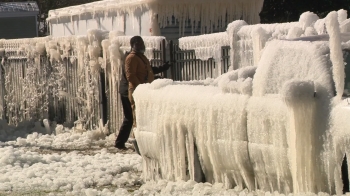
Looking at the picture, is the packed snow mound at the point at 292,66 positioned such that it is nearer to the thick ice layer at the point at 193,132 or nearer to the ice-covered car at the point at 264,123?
the ice-covered car at the point at 264,123

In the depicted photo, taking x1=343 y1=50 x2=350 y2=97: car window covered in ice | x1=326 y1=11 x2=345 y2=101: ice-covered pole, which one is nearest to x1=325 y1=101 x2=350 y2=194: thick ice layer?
x1=326 y1=11 x2=345 y2=101: ice-covered pole

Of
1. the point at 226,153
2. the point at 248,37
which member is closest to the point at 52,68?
the point at 248,37

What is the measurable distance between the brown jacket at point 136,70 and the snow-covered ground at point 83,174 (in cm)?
119

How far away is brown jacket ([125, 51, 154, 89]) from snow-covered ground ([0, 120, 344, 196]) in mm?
1188

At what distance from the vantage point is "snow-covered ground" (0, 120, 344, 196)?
10039mm

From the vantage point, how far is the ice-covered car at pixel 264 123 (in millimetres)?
7617

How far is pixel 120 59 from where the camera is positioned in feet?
55.8

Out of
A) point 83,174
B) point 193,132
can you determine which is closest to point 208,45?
point 83,174

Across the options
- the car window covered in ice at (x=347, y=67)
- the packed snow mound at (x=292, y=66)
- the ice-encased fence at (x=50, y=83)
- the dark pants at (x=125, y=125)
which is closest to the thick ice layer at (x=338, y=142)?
the packed snow mound at (x=292, y=66)

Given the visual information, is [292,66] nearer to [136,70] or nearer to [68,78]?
[136,70]

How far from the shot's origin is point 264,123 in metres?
8.30

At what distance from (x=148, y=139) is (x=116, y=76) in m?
6.56

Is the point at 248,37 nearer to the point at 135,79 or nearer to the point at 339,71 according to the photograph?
the point at 135,79

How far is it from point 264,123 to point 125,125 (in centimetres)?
710
